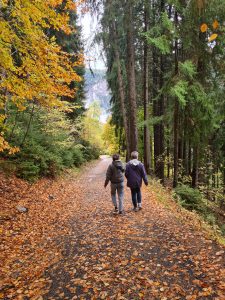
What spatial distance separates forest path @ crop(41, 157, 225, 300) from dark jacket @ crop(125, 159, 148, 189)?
3.41 ft

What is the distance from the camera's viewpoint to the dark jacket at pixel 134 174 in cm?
883

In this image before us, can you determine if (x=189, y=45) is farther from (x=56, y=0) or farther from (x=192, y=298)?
(x=192, y=298)

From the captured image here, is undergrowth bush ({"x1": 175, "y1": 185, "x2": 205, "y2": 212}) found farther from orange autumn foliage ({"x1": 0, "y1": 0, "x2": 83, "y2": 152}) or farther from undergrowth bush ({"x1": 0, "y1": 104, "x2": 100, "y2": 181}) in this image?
orange autumn foliage ({"x1": 0, "y1": 0, "x2": 83, "y2": 152})

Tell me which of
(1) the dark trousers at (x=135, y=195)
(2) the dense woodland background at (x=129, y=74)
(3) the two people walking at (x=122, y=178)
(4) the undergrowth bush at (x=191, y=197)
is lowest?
(4) the undergrowth bush at (x=191, y=197)

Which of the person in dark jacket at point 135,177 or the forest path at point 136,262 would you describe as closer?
the forest path at point 136,262

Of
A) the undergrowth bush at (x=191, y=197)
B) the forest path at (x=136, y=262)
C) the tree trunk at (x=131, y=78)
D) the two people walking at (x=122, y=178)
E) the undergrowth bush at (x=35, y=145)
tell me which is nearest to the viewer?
the forest path at (x=136, y=262)

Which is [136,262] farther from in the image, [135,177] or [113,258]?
[135,177]

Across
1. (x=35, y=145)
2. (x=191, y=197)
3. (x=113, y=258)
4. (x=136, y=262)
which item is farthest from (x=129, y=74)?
→ (x=136, y=262)

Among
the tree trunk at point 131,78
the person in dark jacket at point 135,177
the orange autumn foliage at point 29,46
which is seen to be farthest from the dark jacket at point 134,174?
the tree trunk at point 131,78

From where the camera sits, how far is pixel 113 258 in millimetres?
5719

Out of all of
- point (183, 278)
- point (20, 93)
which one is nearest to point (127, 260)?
point (183, 278)

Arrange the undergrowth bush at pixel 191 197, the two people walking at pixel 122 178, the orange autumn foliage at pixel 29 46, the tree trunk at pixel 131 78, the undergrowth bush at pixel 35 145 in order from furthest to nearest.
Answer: the tree trunk at pixel 131 78, the undergrowth bush at pixel 191 197, the undergrowth bush at pixel 35 145, the two people walking at pixel 122 178, the orange autumn foliage at pixel 29 46

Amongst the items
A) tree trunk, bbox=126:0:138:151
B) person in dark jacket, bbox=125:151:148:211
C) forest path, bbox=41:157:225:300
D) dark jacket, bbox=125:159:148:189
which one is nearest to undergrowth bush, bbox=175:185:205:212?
tree trunk, bbox=126:0:138:151

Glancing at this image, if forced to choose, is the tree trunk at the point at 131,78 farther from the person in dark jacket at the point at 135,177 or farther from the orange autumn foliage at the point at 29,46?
the orange autumn foliage at the point at 29,46
